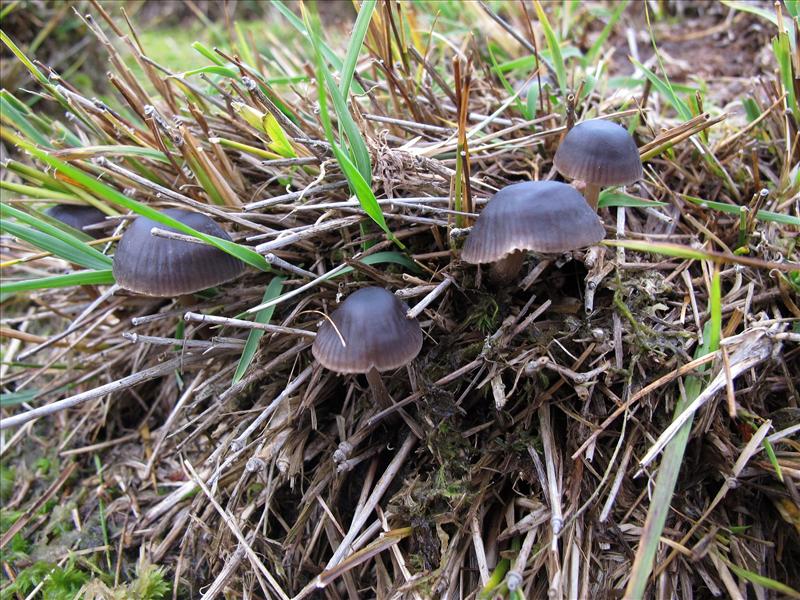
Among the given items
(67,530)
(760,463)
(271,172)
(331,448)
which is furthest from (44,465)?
(760,463)

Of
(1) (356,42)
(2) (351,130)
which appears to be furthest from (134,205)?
(1) (356,42)

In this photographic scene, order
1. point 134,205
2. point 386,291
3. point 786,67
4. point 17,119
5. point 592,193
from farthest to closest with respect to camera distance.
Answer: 1. point 17,119
2. point 786,67
3. point 592,193
4. point 386,291
5. point 134,205

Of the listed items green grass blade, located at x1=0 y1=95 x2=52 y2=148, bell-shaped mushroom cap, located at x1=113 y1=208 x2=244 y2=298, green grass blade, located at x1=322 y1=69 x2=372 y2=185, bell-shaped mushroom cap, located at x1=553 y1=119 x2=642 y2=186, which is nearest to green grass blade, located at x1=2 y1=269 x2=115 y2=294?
bell-shaped mushroom cap, located at x1=113 y1=208 x2=244 y2=298

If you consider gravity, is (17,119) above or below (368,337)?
above

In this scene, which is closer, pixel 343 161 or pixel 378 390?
pixel 343 161

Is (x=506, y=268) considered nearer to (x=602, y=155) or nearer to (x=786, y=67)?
(x=602, y=155)

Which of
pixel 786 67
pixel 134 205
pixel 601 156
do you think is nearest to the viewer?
pixel 134 205
